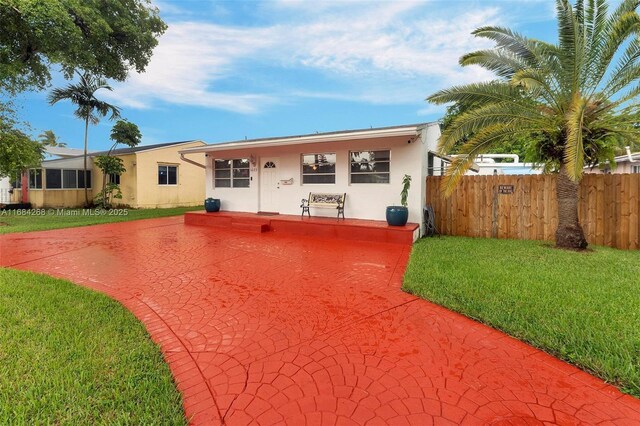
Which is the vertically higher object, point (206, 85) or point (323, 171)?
point (206, 85)

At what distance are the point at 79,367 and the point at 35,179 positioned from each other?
2035 cm

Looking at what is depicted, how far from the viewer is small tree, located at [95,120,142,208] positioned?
1577 cm

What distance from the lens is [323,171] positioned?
10.2 metres

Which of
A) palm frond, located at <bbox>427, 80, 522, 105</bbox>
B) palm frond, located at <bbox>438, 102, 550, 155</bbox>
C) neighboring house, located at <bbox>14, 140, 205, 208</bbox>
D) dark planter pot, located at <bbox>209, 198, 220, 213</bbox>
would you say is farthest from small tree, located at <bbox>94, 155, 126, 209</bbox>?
palm frond, located at <bbox>438, 102, 550, 155</bbox>

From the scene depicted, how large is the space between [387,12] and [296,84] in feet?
30.4

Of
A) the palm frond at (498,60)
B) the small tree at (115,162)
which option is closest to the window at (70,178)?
the small tree at (115,162)

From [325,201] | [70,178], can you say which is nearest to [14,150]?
[70,178]

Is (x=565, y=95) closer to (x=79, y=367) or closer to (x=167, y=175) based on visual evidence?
(x=79, y=367)

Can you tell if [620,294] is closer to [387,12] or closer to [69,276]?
[69,276]

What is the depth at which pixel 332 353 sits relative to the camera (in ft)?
9.02

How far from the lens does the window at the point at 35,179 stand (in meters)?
16.9

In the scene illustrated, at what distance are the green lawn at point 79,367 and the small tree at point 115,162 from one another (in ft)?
46.3

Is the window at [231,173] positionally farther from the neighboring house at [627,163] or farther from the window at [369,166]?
the neighboring house at [627,163]

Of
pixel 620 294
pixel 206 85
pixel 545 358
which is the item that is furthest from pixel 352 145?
pixel 206 85
